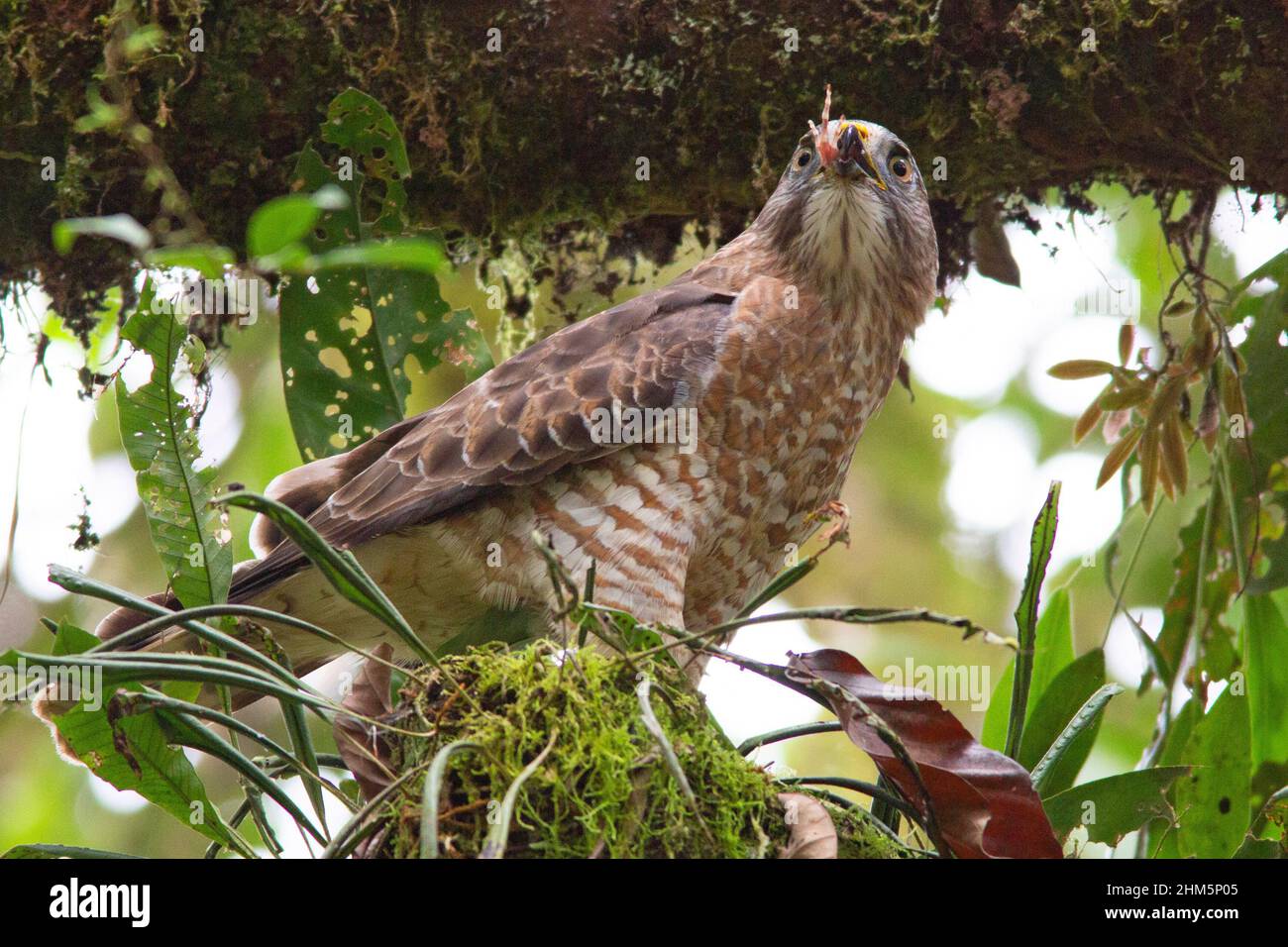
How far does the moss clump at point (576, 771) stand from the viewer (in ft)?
5.96

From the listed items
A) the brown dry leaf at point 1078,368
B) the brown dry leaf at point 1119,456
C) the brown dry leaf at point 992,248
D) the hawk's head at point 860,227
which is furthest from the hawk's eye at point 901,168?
the brown dry leaf at point 1119,456

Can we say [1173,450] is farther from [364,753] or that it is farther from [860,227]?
[364,753]

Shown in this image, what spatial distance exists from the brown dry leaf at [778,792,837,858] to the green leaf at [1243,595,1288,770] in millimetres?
1806

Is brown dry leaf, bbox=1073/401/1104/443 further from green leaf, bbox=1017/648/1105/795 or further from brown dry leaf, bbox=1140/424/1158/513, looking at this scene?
green leaf, bbox=1017/648/1105/795

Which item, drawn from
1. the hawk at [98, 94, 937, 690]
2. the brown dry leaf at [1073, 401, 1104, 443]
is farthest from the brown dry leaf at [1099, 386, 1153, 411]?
the hawk at [98, 94, 937, 690]

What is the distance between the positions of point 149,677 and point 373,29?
1984 millimetres

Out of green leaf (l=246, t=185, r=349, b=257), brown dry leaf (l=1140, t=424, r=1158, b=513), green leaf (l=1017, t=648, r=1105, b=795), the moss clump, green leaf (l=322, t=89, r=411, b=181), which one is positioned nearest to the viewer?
green leaf (l=246, t=185, r=349, b=257)

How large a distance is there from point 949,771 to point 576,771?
0.66 metres

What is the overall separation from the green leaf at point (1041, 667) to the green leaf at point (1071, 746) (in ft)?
1.17

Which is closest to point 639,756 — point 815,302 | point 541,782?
point 541,782

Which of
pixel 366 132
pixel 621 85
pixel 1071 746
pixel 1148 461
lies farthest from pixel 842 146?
pixel 1071 746

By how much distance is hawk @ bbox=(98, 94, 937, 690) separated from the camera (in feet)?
10.6

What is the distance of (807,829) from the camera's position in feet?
6.33

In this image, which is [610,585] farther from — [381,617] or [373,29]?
[373,29]
